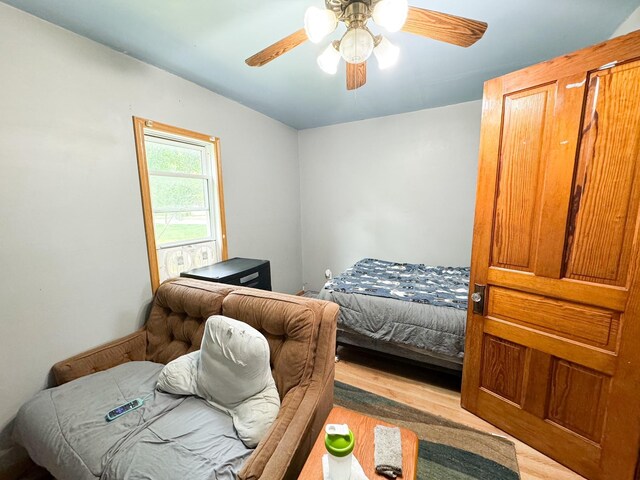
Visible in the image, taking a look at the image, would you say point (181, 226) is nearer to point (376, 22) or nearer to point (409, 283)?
point (376, 22)

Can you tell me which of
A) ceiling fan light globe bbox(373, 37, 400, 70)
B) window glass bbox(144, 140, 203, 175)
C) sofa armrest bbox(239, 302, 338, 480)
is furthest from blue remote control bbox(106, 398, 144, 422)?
ceiling fan light globe bbox(373, 37, 400, 70)

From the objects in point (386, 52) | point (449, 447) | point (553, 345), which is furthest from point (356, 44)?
point (449, 447)

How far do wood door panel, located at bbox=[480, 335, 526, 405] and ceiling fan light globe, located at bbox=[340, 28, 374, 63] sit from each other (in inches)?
69.3

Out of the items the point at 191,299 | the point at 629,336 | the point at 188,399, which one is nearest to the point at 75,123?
the point at 191,299

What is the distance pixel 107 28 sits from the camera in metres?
1.48

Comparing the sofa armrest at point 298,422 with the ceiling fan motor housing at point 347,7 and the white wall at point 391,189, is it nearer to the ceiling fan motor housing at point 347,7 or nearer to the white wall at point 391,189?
the ceiling fan motor housing at point 347,7

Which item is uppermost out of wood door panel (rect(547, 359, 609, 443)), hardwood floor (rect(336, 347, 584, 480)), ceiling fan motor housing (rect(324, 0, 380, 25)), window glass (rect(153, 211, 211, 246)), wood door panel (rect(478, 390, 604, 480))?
ceiling fan motor housing (rect(324, 0, 380, 25))

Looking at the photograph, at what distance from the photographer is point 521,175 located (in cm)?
139

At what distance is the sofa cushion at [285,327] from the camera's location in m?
1.27

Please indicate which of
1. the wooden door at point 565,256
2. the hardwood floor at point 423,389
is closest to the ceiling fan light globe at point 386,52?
the wooden door at point 565,256

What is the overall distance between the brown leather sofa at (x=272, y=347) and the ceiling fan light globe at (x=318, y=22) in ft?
4.15

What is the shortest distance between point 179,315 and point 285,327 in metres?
0.91

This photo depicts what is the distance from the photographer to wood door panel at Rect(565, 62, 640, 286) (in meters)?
1.09

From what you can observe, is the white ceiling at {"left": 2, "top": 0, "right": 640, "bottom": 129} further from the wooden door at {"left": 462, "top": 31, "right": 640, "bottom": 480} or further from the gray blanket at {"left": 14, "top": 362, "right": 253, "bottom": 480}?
the gray blanket at {"left": 14, "top": 362, "right": 253, "bottom": 480}
